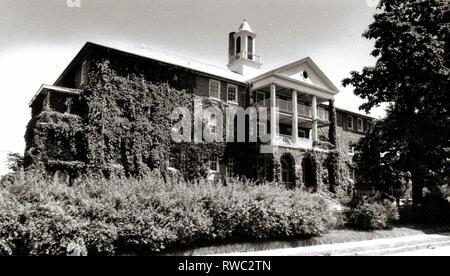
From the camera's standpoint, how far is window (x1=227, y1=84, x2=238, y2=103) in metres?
29.5

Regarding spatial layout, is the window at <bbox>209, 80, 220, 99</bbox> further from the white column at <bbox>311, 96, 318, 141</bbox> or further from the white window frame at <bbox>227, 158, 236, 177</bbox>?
the white column at <bbox>311, 96, 318, 141</bbox>

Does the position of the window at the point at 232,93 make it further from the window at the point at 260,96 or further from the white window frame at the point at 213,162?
the white window frame at the point at 213,162

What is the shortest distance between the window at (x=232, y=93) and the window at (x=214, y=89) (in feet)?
3.74

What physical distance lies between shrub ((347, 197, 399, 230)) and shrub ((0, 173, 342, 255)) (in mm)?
3204

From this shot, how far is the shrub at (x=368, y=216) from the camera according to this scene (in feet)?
55.3

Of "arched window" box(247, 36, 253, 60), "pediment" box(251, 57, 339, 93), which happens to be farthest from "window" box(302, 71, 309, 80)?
"arched window" box(247, 36, 253, 60)

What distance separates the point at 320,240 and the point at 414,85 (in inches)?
543

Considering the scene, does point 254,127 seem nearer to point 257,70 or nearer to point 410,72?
point 257,70

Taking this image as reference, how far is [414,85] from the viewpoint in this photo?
73.4ft

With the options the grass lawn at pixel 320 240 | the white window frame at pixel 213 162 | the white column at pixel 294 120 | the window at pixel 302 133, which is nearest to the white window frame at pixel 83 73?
the white window frame at pixel 213 162

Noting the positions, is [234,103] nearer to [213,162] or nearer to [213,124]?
[213,124]

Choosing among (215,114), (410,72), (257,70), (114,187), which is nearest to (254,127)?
(215,114)

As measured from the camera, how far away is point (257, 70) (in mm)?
36375
